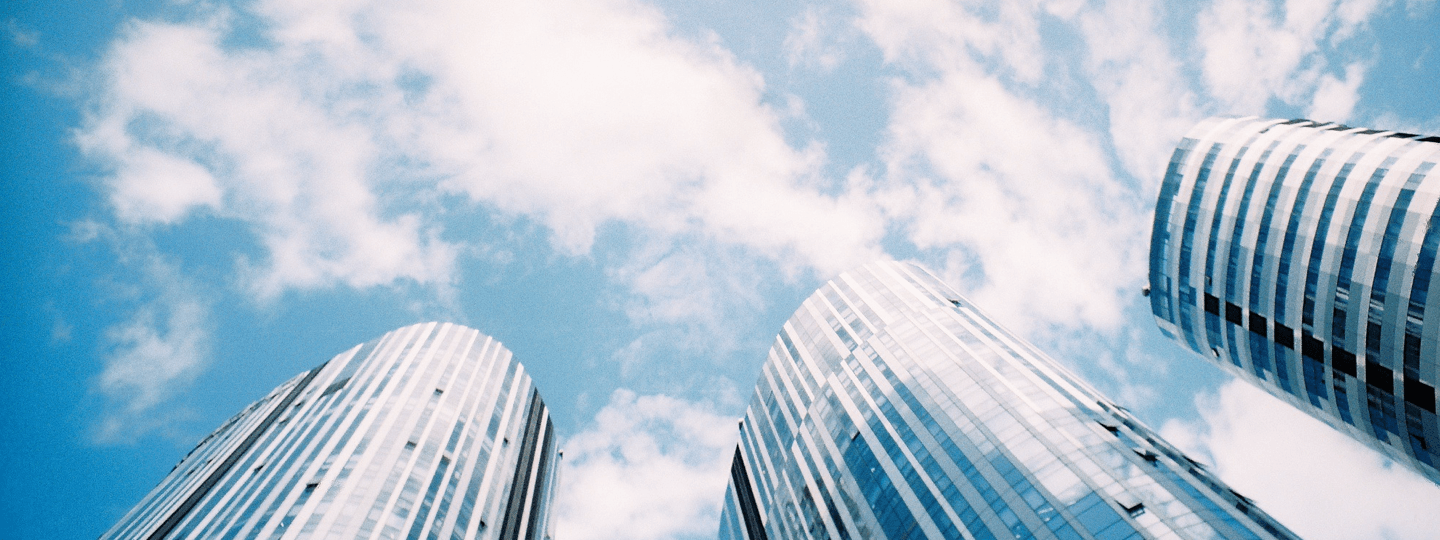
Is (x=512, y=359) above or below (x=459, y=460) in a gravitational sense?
above

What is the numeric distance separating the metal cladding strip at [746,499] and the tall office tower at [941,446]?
36 cm

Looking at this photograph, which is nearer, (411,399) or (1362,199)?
(1362,199)

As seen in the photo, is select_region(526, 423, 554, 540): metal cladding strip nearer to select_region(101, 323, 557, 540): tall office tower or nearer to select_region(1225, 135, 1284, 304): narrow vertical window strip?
select_region(101, 323, 557, 540): tall office tower

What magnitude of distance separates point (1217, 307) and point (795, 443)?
179 ft

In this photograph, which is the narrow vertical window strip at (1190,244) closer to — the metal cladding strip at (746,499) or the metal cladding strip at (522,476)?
the metal cladding strip at (746,499)

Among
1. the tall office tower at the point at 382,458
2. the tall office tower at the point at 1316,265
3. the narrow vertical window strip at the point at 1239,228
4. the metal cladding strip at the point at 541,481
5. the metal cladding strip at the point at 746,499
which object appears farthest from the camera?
the metal cladding strip at the point at 541,481

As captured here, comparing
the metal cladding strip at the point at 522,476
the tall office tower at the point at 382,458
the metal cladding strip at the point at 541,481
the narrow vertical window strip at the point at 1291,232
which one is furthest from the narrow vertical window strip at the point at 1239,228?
the metal cladding strip at the point at 541,481

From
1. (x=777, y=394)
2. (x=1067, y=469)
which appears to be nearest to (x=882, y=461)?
(x=1067, y=469)

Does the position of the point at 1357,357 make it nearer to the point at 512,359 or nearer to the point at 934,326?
the point at 934,326

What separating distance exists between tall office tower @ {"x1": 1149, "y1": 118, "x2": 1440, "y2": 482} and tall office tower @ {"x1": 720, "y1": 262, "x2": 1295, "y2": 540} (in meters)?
20.1

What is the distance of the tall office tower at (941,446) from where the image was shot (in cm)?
4869

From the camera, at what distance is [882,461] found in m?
68.8

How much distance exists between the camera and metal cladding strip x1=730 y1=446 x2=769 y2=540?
3979 inches

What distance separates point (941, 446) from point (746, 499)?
51436 millimetres
